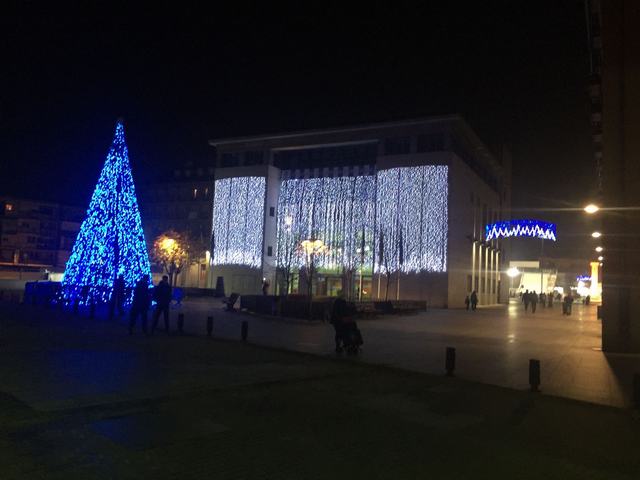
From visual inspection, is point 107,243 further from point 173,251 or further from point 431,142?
point 173,251

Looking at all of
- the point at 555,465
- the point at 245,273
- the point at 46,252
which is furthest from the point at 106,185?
the point at 46,252

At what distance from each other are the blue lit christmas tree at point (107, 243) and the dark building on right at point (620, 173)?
1944cm

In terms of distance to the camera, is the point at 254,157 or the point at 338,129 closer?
the point at 338,129

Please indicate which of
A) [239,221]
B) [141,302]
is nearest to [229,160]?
[239,221]

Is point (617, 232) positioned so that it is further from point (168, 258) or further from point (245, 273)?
point (168, 258)

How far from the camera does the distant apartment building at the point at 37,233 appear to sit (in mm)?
85125

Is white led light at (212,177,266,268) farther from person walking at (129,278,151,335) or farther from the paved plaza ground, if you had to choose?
the paved plaza ground

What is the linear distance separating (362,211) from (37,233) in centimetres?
5902

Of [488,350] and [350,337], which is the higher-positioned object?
[350,337]

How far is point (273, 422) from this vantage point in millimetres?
7914

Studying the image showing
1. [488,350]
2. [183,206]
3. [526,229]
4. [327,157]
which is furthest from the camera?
[183,206]

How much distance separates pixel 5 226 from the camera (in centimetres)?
8581

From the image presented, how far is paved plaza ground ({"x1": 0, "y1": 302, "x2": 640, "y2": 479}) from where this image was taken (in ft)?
20.0

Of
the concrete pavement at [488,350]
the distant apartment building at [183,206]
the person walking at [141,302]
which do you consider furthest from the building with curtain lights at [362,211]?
the person walking at [141,302]
